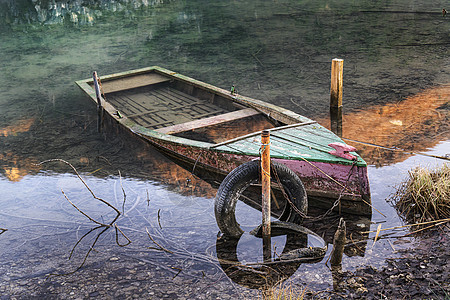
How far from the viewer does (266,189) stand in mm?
4965

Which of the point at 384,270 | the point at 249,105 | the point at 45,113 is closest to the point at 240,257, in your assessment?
the point at 384,270

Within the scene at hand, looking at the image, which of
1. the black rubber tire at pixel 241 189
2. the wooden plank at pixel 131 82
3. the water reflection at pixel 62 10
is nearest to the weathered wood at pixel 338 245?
the black rubber tire at pixel 241 189

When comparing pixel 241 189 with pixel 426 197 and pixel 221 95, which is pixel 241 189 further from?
pixel 221 95

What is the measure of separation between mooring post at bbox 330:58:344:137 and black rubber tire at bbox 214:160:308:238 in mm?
3154

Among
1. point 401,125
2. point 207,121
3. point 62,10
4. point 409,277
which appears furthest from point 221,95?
point 62,10

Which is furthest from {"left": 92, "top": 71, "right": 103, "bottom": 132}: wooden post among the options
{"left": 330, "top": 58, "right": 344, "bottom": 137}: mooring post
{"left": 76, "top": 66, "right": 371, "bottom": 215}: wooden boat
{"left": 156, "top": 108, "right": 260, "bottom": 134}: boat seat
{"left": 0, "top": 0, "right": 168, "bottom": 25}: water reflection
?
{"left": 0, "top": 0, "right": 168, "bottom": 25}: water reflection

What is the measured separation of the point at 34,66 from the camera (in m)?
14.0

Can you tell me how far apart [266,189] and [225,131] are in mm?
3602

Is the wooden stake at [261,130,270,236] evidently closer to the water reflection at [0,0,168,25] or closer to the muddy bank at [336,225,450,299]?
the muddy bank at [336,225,450,299]

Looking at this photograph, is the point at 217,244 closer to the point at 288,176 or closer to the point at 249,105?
the point at 288,176

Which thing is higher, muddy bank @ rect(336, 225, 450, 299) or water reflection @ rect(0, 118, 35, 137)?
water reflection @ rect(0, 118, 35, 137)

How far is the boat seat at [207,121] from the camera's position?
7.73 m

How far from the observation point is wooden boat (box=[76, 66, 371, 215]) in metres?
5.67

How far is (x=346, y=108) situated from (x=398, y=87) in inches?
70.2
